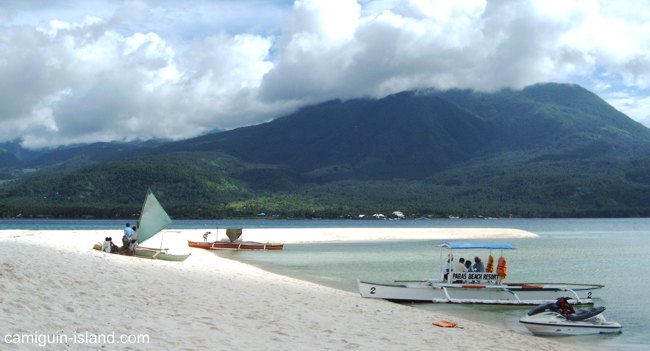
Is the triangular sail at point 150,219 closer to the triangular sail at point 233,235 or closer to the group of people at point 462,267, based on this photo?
the group of people at point 462,267

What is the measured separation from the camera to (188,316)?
1578cm

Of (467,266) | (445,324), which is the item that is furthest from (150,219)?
(445,324)

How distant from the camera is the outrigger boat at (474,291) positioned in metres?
26.4

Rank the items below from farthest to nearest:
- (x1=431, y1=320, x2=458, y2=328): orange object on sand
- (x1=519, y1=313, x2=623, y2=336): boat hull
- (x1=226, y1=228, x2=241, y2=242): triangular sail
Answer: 1. (x1=226, y1=228, x2=241, y2=242): triangular sail
2. (x1=519, y1=313, x2=623, y2=336): boat hull
3. (x1=431, y1=320, x2=458, y2=328): orange object on sand

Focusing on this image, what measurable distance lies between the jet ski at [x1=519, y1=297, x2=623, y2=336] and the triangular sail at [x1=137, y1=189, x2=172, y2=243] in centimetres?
2365

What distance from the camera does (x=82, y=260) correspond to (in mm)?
24234

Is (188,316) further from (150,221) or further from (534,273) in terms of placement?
(534,273)

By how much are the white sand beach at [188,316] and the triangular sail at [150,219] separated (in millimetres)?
11932

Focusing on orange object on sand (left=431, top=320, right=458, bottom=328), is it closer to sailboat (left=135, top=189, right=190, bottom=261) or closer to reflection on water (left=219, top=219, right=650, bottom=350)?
reflection on water (left=219, top=219, right=650, bottom=350)

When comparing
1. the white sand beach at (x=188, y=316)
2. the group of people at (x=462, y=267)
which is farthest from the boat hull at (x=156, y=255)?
the group of people at (x=462, y=267)

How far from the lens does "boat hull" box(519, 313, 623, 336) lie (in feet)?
69.2

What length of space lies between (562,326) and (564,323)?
129 mm

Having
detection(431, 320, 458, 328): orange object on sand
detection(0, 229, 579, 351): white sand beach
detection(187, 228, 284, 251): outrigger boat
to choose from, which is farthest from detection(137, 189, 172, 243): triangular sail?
detection(187, 228, 284, 251): outrigger boat

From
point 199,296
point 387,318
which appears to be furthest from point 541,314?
point 199,296
